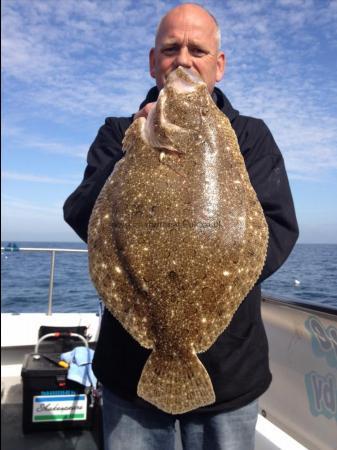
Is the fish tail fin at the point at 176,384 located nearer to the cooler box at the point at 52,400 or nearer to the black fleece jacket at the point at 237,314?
the black fleece jacket at the point at 237,314

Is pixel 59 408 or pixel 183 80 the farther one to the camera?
pixel 59 408

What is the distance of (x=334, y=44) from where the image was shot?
2600 millimetres

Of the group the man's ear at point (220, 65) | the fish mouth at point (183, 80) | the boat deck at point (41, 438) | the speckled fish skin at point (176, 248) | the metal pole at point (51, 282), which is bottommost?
the boat deck at point (41, 438)

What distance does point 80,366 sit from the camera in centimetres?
500

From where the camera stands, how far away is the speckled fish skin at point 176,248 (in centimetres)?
163

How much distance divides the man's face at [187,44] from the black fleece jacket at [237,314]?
35 centimetres

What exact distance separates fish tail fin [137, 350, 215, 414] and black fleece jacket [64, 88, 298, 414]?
0.31m

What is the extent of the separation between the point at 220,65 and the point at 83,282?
71.2 feet

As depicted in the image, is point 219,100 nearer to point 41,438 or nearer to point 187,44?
point 187,44

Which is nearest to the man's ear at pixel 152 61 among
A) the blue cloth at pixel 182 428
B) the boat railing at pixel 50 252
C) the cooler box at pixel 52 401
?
the blue cloth at pixel 182 428

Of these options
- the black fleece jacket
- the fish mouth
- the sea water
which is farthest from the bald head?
the sea water

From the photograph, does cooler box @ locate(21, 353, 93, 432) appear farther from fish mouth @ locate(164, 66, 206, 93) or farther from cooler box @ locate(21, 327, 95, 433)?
fish mouth @ locate(164, 66, 206, 93)

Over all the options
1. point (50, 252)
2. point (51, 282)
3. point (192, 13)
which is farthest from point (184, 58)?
point (50, 252)

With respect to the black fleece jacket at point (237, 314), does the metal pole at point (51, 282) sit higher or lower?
lower
